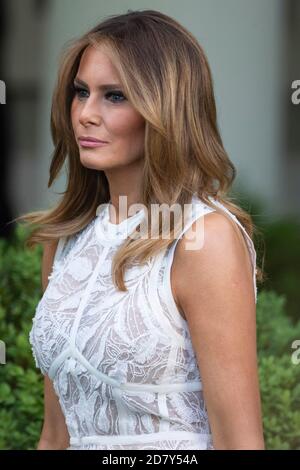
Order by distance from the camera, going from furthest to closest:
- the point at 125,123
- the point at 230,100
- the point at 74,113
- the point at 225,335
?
the point at 230,100, the point at 74,113, the point at 125,123, the point at 225,335

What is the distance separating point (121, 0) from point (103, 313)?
4.91m

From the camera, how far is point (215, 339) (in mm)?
2602

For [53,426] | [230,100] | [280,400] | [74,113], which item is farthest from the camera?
[230,100]

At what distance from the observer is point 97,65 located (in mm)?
2857

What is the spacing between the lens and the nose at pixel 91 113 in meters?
2.82

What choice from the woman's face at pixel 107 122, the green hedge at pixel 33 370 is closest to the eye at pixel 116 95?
the woman's face at pixel 107 122

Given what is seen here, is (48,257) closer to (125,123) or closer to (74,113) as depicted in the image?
(74,113)

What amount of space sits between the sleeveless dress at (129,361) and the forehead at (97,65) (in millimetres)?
388

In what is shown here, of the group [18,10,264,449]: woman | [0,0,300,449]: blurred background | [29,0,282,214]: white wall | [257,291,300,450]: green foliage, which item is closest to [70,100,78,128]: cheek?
[18,10,264,449]: woman

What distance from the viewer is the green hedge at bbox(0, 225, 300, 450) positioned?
357 centimetres

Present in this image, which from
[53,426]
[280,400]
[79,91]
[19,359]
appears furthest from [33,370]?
[79,91]

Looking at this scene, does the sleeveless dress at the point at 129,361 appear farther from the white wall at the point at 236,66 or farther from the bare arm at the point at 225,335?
the white wall at the point at 236,66

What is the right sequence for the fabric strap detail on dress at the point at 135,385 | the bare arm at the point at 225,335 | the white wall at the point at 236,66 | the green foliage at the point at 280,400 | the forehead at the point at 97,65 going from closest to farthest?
the bare arm at the point at 225,335 → the fabric strap detail on dress at the point at 135,385 → the forehead at the point at 97,65 → the green foliage at the point at 280,400 → the white wall at the point at 236,66

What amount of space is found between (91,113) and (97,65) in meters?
0.14
